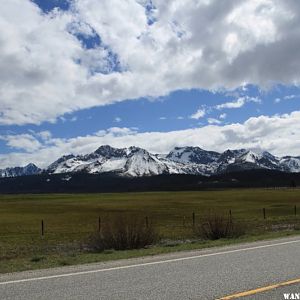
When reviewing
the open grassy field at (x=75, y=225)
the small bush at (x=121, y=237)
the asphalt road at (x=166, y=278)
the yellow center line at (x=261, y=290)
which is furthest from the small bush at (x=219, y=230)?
the yellow center line at (x=261, y=290)

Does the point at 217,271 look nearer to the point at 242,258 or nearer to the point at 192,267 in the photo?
the point at 192,267

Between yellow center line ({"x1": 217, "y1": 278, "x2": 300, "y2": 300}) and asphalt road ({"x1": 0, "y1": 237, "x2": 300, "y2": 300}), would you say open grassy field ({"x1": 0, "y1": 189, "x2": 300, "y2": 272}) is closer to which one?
asphalt road ({"x1": 0, "y1": 237, "x2": 300, "y2": 300})

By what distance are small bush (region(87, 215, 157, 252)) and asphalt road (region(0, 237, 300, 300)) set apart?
21.2 ft

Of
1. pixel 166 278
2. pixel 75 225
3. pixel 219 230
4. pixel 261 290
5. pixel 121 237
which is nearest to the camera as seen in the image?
pixel 261 290

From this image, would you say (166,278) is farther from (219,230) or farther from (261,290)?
(219,230)

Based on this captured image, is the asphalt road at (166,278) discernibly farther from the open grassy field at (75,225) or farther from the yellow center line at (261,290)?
the open grassy field at (75,225)

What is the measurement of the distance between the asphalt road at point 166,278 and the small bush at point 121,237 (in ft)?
21.2

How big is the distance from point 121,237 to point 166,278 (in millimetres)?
10891

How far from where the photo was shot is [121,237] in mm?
21969

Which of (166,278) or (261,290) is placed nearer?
(261,290)

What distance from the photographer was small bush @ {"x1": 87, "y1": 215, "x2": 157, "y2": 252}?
71.1 ft

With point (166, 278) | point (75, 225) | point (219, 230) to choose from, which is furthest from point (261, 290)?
point (75, 225)

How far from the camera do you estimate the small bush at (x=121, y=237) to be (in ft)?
71.1

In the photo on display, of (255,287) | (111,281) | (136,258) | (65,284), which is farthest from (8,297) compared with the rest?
(136,258)
